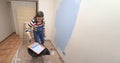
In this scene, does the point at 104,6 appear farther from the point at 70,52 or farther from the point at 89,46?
the point at 70,52

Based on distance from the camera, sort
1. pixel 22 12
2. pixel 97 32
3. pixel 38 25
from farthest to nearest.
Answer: pixel 22 12 < pixel 38 25 < pixel 97 32

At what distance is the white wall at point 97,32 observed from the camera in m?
0.98

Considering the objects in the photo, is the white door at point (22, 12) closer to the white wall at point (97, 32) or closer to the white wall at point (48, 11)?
the white wall at point (48, 11)

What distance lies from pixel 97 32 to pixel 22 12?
387 cm

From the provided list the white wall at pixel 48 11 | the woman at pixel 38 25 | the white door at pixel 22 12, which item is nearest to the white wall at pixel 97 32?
the woman at pixel 38 25

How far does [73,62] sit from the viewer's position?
6.21 ft

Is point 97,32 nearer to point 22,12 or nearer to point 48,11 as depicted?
point 48,11

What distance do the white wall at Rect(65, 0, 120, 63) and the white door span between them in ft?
10.1

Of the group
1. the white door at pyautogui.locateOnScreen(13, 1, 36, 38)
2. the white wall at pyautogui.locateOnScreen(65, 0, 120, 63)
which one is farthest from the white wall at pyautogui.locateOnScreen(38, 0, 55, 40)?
the white wall at pyautogui.locateOnScreen(65, 0, 120, 63)

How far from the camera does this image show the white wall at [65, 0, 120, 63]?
3.23 ft

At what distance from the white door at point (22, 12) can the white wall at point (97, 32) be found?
308cm

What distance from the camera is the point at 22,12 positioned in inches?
171

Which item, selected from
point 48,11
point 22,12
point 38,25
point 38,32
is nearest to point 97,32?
point 38,25

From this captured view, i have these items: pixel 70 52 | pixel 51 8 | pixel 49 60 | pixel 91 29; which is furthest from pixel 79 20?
pixel 51 8
